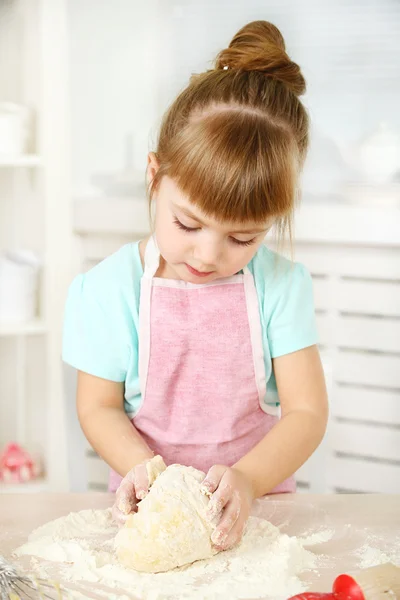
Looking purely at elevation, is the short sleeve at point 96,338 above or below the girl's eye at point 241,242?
below

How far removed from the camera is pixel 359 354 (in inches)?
72.7

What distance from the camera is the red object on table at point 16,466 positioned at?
6.46 feet

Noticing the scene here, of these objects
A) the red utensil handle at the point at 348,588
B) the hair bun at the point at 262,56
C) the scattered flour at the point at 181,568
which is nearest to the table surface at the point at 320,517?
the scattered flour at the point at 181,568

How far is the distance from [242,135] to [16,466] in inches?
53.5

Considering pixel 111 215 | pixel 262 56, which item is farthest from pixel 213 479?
pixel 111 215

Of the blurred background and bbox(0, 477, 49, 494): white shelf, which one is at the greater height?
the blurred background

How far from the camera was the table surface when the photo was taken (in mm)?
790

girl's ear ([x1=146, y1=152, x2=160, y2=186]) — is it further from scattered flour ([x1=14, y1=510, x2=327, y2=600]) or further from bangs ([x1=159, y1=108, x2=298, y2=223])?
scattered flour ([x1=14, y1=510, x2=327, y2=600])

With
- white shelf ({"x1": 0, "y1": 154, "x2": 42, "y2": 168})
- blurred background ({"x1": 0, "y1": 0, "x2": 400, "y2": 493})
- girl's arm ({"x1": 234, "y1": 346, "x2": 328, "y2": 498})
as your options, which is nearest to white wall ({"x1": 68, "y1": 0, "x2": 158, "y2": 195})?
blurred background ({"x1": 0, "y1": 0, "x2": 400, "y2": 493})

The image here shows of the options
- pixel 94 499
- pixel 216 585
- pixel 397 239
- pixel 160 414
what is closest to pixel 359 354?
pixel 397 239

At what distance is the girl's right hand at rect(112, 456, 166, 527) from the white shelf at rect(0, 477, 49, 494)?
121cm

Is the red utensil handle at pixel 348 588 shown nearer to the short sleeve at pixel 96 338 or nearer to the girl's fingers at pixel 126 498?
the girl's fingers at pixel 126 498

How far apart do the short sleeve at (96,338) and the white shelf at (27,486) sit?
990 mm

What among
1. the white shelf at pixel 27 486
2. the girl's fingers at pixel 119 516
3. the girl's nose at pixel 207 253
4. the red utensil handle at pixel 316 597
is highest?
the girl's nose at pixel 207 253
